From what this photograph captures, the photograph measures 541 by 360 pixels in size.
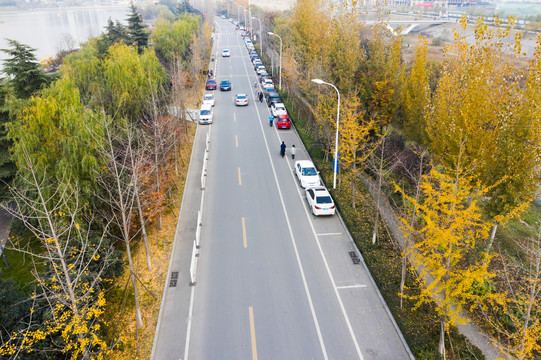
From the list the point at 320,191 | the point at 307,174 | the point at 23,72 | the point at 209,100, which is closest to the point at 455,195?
the point at 320,191

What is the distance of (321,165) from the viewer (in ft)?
87.5

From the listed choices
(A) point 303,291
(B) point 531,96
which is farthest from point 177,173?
(B) point 531,96

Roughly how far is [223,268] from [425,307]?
348 inches

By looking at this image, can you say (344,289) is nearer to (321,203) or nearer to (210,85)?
(321,203)

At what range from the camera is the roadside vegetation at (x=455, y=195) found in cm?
1167

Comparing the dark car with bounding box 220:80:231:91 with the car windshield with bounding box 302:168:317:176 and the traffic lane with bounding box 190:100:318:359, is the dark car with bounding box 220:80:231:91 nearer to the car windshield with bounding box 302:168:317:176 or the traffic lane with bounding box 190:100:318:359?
the car windshield with bounding box 302:168:317:176

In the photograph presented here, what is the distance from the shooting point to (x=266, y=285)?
15.8 meters

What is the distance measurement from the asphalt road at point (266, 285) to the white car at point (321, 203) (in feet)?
1.66

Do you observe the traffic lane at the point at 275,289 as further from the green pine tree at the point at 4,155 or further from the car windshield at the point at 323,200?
the green pine tree at the point at 4,155

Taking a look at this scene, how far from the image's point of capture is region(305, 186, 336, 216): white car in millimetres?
20531

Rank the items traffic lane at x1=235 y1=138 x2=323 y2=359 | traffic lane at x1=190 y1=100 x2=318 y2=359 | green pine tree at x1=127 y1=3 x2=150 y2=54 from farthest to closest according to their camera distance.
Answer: green pine tree at x1=127 y1=3 x2=150 y2=54
traffic lane at x1=190 y1=100 x2=318 y2=359
traffic lane at x1=235 y1=138 x2=323 y2=359

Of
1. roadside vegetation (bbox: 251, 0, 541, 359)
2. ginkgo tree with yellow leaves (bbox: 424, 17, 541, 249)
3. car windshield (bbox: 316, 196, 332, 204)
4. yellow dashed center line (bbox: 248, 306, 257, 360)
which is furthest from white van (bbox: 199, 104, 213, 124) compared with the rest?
yellow dashed center line (bbox: 248, 306, 257, 360)

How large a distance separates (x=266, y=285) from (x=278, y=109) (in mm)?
25202

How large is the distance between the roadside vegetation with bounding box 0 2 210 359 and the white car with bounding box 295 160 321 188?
8.13m
